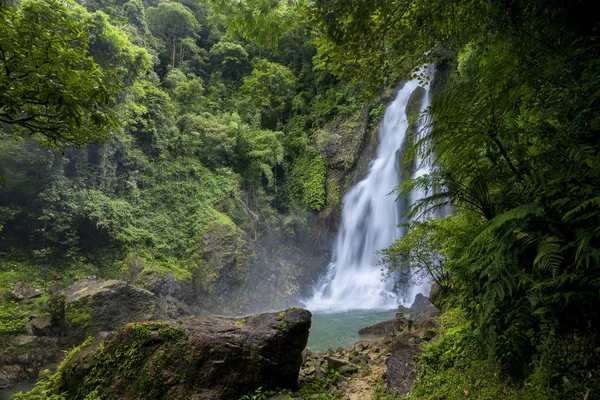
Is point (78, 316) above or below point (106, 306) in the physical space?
below

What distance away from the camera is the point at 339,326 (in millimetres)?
10781

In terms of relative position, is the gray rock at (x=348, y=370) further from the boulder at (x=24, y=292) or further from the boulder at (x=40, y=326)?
the boulder at (x=24, y=292)

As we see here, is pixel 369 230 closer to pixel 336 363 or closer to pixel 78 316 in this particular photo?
pixel 336 363

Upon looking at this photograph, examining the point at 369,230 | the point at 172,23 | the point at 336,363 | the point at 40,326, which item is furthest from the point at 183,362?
the point at 172,23

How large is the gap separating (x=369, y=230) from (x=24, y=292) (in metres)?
13.9

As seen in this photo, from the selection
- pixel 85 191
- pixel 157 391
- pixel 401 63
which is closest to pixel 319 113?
pixel 85 191

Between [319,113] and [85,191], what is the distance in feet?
45.5

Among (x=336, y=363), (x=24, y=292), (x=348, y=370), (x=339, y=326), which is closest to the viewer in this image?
(x=348, y=370)

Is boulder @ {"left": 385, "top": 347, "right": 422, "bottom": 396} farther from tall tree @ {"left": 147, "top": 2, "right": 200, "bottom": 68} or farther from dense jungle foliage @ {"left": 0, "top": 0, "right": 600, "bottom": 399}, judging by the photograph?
tall tree @ {"left": 147, "top": 2, "right": 200, "bottom": 68}

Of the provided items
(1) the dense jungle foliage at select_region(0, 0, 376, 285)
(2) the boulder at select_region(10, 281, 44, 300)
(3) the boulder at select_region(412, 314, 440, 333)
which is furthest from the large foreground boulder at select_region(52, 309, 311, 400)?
(2) the boulder at select_region(10, 281, 44, 300)

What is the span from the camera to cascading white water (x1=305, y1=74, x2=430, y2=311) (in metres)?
14.9

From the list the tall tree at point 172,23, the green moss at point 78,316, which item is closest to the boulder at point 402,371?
the green moss at point 78,316

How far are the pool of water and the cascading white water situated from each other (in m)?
1.42

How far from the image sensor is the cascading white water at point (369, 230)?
14.9m
